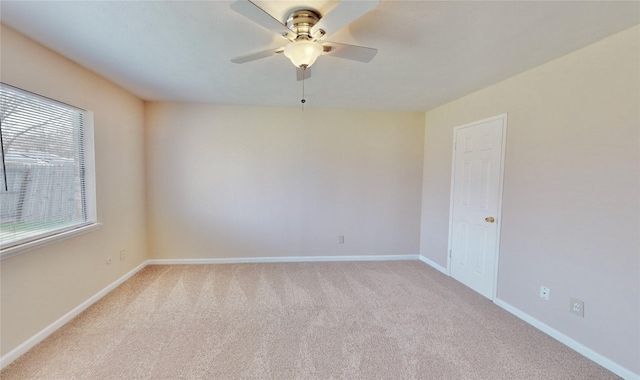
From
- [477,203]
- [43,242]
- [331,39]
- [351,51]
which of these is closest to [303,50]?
[351,51]

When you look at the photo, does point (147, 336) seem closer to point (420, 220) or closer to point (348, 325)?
point (348, 325)

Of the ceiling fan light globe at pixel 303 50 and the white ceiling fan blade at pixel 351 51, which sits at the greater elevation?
the white ceiling fan blade at pixel 351 51

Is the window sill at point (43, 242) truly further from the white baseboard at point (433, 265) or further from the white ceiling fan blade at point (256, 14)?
the white baseboard at point (433, 265)

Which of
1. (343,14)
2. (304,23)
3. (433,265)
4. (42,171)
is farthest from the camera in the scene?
(433,265)

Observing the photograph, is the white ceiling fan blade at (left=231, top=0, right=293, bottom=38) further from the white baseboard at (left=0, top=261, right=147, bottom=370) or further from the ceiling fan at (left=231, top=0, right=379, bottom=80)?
the white baseboard at (left=0, top=261, right=147, bottom=370)

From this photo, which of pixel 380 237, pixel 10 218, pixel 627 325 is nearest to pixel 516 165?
pixel 627 325

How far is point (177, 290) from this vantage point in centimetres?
284

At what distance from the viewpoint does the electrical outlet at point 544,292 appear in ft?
7.11

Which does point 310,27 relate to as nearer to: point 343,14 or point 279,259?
point 343,14

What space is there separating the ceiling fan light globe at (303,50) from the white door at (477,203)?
214cm

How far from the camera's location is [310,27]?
154 cm

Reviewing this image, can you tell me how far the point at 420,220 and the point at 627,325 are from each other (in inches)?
94.7

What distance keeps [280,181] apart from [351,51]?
235cm

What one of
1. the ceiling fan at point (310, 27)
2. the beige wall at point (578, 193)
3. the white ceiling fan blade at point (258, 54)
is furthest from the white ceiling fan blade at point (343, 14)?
the beige wall at point (578, 193)
